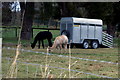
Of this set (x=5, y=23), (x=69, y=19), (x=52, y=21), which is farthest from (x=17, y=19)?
(x=52, y=21)

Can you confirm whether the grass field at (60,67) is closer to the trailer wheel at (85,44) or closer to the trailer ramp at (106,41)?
the trailer wheel at (85,44)

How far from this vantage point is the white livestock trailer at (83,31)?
762 inches

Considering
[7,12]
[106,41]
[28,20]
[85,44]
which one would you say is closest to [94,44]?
[85,44]

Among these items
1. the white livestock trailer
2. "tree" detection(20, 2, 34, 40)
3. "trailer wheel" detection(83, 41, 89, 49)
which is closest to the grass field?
the white livestock trailer

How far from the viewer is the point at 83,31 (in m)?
20.0

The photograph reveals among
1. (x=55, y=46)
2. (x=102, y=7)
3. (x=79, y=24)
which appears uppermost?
(x=102, y=7)

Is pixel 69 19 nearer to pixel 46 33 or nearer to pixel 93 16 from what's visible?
pixel 46 33

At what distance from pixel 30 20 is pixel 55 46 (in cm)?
878

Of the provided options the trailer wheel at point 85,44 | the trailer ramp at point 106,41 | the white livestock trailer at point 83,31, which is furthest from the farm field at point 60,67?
the trailer ramp at point 106,41

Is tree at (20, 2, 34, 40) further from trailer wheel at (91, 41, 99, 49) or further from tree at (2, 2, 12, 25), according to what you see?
trailer wheel at (91, 41, 99, 49)

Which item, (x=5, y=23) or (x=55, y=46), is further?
(x=5, y=23)

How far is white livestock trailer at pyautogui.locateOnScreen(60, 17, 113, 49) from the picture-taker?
1934 cm

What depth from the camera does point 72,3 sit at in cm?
2473

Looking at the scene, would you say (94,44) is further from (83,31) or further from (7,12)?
(7,12)
